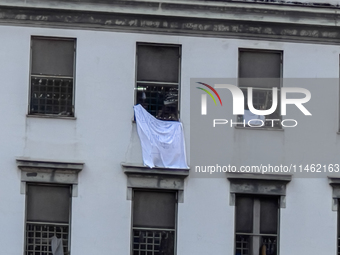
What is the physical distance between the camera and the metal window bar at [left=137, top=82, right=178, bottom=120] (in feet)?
72.7

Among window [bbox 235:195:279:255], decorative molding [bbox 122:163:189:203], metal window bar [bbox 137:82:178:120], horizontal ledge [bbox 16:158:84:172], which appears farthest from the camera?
metal window bar [bbox 137:82:178:120]

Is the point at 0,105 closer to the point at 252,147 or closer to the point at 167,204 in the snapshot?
the point at 167,204

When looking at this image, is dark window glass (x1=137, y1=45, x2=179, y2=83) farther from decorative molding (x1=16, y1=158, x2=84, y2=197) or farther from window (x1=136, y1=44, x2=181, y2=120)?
decorative molding (x1=16, y1=158, x2=84, y2=197)

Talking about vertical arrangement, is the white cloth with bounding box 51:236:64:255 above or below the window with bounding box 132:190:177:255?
below

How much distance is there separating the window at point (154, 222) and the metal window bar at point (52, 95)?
2735mm

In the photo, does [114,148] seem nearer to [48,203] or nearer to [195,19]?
[48,203]

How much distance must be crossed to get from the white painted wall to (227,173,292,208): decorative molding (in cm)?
19

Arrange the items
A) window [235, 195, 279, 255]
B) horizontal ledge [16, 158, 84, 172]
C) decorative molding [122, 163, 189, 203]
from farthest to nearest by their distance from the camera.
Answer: window [235, 195, 279, 255] < decorative molding [122, 163, 189, 203] < horizontal ledge [16, 158, 84, 172]

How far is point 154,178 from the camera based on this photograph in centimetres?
2172

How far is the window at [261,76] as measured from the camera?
2250 cm

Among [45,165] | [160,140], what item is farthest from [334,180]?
[45,165]

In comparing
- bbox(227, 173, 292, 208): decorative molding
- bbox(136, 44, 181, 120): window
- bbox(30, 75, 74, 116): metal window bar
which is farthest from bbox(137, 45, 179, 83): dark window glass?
bbox(227, 173, 292, 208): decorative molding

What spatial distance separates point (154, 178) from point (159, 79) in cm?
250

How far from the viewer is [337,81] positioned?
22625 mm
